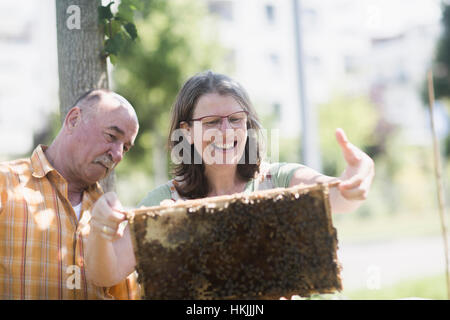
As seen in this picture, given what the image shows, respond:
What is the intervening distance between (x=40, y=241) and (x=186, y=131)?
113cm

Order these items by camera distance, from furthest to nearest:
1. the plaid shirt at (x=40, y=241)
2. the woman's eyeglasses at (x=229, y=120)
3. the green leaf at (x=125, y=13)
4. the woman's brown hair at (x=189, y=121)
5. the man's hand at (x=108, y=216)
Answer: the green leaf at (x=125, y=13), the woman's brown hair at (x=189, y=121), the woman's eyeglasses at (x=229, y=120), the plaid shirt at (x=40, y=241), the man's hand at (x=108, y=216)

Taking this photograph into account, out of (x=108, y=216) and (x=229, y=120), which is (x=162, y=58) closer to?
(x=229, y=120)

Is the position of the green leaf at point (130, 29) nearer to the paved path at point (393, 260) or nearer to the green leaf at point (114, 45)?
the green leaf at point (114, 45)

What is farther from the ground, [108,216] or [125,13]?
[125,13]

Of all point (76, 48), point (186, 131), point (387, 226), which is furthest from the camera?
point (387, 226)

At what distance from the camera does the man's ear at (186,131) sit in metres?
3.17

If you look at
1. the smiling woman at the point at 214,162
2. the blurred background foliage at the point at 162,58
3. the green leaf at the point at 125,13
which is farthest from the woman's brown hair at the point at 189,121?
the blurred background foliage at the point at 162,58

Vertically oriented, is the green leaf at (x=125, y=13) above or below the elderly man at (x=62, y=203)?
above

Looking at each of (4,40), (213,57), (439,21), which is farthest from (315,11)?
(4,40)

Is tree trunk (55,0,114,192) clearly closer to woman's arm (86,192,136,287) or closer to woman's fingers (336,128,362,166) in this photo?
woman's arm (86,192,136,287)

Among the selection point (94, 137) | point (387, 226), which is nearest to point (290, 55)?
point (387, 226)

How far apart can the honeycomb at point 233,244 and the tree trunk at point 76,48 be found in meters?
1.70

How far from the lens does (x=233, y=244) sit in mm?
2338

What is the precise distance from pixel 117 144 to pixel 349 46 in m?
37.8
